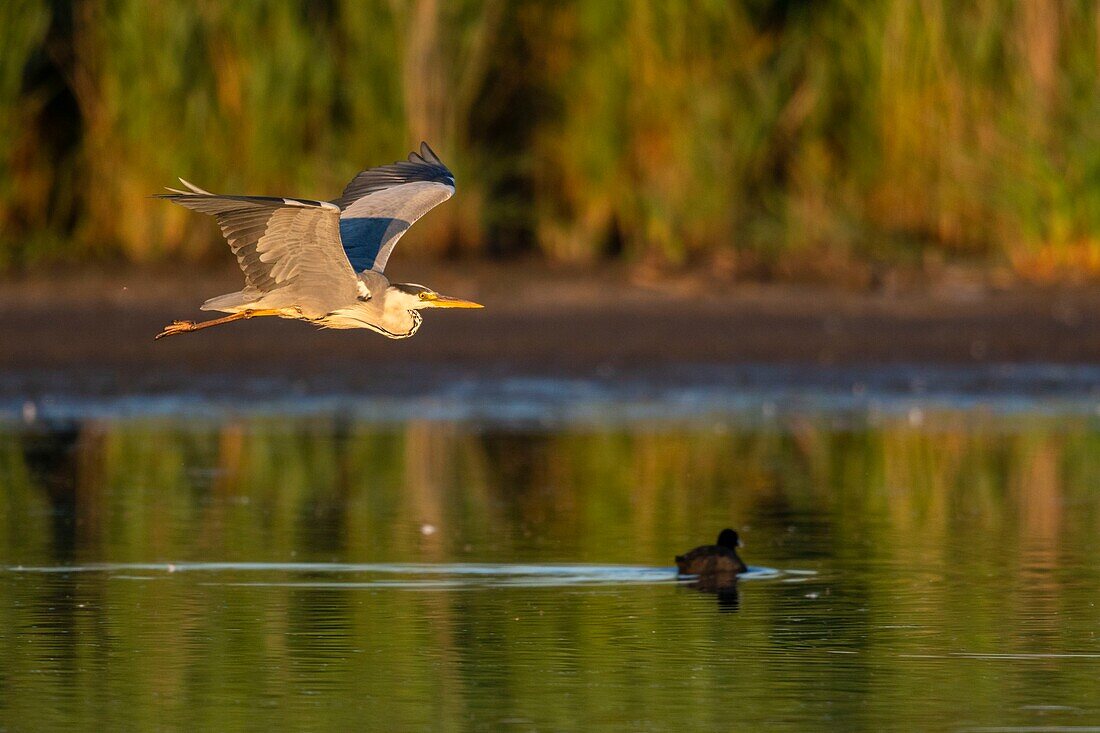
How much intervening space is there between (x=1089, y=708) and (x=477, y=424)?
7.32 meters

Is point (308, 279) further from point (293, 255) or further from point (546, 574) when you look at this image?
point (546, 574)

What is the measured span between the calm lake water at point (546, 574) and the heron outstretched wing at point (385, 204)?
1.22 m

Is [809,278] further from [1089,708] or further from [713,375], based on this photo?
[1089,708]

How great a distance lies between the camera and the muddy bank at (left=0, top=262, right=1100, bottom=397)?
50.2ft

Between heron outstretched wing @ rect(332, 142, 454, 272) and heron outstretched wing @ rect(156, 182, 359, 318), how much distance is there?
0.34m

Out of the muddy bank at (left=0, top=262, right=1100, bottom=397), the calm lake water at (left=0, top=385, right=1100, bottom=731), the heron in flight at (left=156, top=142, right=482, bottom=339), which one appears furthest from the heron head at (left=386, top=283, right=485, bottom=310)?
the muddy bank at (left=0, top=262, right=1100, bottom=397)

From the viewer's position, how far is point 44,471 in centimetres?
1166

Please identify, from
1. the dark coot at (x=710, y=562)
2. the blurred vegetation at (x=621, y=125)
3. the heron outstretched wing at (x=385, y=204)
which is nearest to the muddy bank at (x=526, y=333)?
the blurred vegetation at (x=621, y=125)

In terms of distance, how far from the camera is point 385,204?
9047 mm

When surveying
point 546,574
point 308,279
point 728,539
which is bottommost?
point 546,574

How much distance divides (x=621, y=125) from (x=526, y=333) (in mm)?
2231

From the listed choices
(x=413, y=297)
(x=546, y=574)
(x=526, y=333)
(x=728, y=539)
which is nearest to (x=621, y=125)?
(x=526, y=333)

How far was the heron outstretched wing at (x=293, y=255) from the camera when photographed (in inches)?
311

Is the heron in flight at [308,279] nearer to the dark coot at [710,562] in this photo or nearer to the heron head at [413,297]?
the heron head at [413,297]
